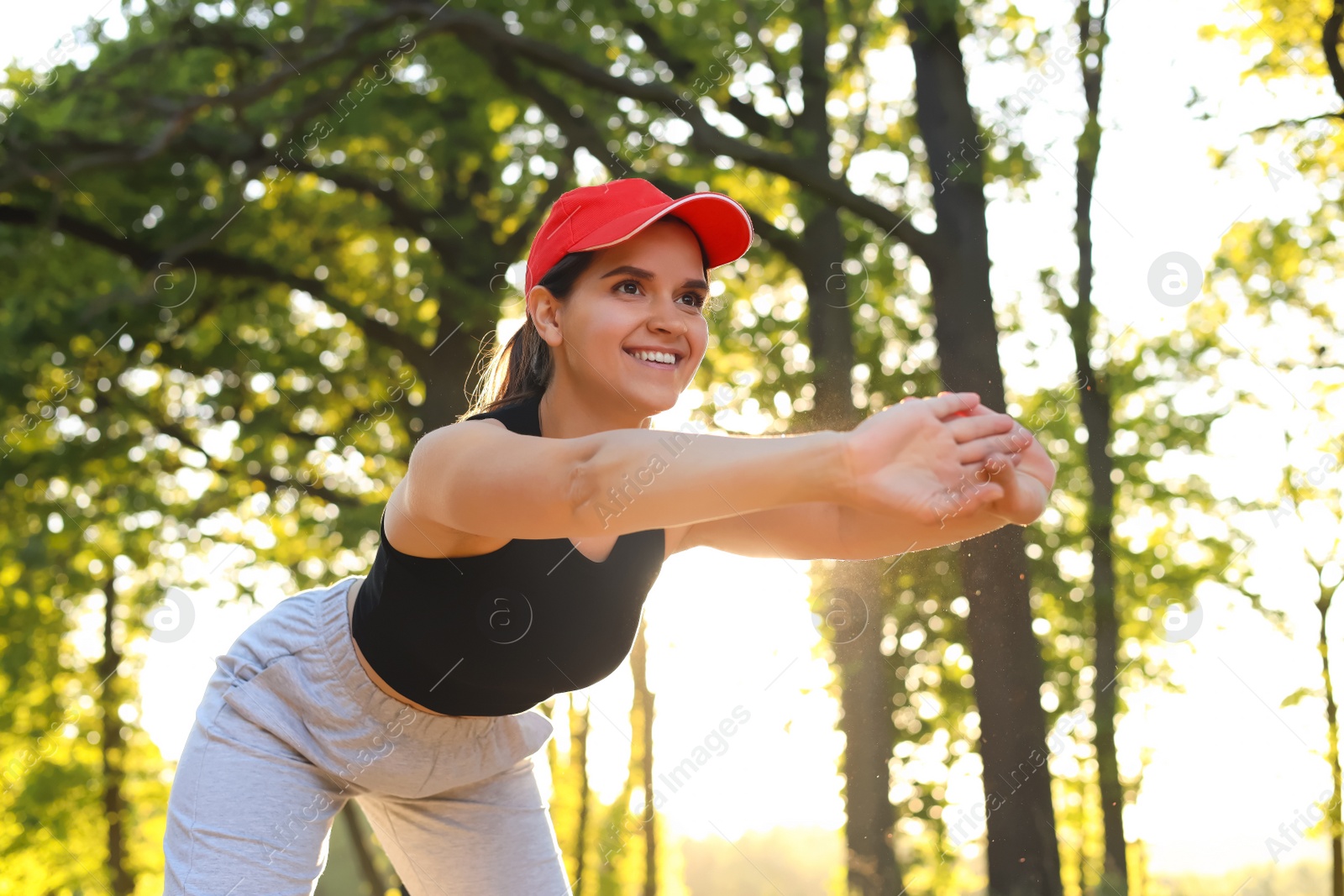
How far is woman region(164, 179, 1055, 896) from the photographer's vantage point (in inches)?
85.9

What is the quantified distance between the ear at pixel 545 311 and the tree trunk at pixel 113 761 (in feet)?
56.3

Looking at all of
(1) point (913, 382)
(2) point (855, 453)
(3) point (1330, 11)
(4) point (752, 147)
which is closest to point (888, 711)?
(1) point (913, 382)

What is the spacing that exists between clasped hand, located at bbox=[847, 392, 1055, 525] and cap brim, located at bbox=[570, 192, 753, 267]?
2.94ft

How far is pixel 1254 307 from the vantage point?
14.2 m

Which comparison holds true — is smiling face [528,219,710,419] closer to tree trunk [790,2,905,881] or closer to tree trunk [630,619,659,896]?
tree trunk [790,2,905,881]

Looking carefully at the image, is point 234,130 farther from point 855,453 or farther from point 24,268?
point 855,453

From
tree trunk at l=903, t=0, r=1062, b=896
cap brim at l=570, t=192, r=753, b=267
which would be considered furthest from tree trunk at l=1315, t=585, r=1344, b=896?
cap brim at l=570, t=192, r=753, b=267

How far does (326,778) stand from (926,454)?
1583 millimetres

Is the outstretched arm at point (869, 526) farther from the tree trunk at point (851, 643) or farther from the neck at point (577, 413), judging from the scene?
the tree trunk at point (851, 643)

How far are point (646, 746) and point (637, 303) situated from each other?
17761 mm

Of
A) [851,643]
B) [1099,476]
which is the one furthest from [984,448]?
[1099,476]

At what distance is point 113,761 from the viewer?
18.2m

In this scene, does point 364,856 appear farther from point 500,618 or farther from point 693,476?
point 693,476

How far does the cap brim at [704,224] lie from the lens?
7.56 ft
